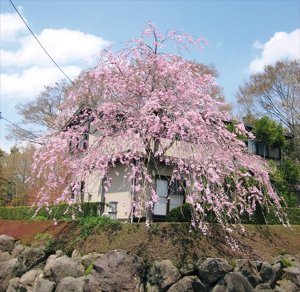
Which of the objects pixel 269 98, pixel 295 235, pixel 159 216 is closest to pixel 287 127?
pixel 269 98

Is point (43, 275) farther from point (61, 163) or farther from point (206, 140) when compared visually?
point (206, 140)

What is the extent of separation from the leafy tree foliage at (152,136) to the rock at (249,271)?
1.21 m

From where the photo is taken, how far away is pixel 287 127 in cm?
3275

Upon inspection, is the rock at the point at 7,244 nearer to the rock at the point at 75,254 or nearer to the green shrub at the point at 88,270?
the rock at the point at 75,254

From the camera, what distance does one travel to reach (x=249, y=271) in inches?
422

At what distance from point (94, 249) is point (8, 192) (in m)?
29.0

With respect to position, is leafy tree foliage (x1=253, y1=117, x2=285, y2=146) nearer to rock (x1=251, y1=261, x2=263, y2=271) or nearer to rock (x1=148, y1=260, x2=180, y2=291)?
rock (x1=251, y1=261, x2=263, y2=271)

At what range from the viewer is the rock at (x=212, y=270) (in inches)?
411

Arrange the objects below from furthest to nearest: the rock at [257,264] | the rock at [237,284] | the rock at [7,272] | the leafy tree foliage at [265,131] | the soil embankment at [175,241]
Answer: the leafy tree foliage at [265,131] < the rock at [7,272] < the soil embankment at [175,241] < the rock at [257,264] < the rock at [237,284]

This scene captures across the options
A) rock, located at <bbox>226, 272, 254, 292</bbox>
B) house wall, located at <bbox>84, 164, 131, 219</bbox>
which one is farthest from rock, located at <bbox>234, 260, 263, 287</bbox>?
house wall, located at <bbox>84, 164, 131, 219</bbox>

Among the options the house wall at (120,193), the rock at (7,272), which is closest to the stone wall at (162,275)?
the rock at (7,272)

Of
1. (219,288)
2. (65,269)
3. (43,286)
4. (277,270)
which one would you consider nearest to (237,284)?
(219,288)

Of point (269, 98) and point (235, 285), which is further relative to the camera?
point (269, 98)

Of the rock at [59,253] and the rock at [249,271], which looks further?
the rock at [59,253]
